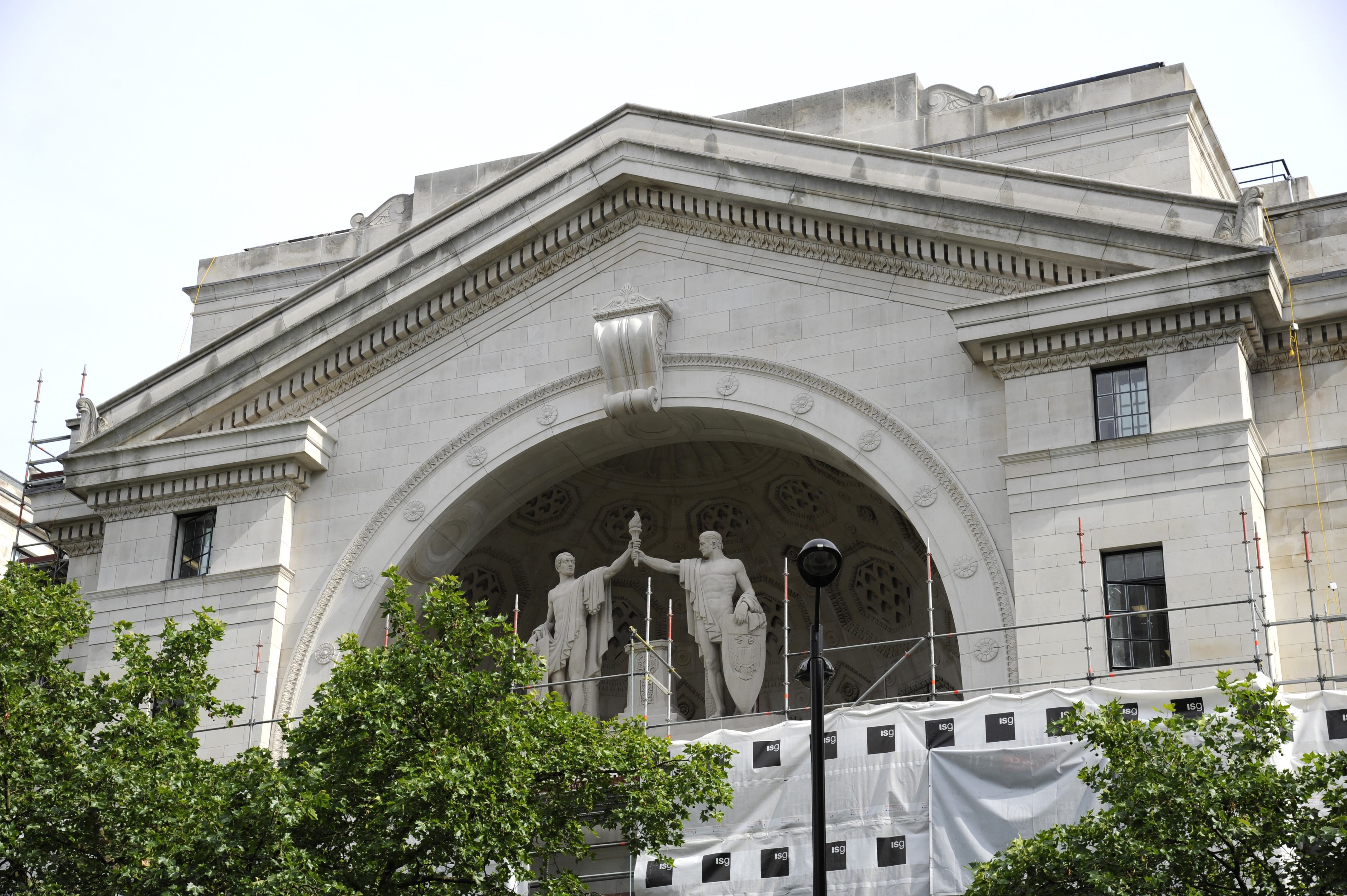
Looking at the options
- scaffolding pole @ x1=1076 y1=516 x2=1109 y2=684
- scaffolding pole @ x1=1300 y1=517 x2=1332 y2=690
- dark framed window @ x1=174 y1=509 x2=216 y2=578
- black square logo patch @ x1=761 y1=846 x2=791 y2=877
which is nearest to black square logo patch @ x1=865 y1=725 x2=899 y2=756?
black square logo patch @ x1=761 y1=846 x2=791 y2=877

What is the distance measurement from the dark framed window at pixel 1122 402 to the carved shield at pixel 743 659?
6.28m

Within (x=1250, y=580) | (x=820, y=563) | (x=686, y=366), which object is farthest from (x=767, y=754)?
(x=820, y=563)

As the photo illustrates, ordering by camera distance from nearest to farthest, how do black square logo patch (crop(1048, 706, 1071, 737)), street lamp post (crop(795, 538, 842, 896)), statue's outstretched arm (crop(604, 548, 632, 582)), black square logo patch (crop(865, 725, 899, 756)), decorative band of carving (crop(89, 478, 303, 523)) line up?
street lamp post (crop(795, 538, 842, 896))
black square logo patch (crop(1048, 706, 1071, 737))
black square logo patch (crop(865, 725, 899, 756))
statue's outstretched arm (crop(604, 548, 632, 582))
decorative band of carving (crop(89, 478, 303, 523))

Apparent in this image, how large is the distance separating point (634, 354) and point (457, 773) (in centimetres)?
998

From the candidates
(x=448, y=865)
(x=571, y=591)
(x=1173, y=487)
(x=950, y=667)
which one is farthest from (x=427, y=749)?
(x=950, y=667)

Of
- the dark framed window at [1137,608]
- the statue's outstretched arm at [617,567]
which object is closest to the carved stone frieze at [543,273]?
the statue's outstretched arm at [617,567]

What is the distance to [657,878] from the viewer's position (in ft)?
83.1

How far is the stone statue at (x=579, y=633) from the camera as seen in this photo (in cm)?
2992

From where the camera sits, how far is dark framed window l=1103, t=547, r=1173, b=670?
25297 mm

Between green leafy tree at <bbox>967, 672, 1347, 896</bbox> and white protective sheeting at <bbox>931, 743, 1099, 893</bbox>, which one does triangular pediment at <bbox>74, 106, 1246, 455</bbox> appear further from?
green leafy tree at <bbox>967, 672, 1347, 896</bbox>

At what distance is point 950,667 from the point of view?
32.9 m

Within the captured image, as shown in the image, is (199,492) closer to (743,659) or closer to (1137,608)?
(743,659)

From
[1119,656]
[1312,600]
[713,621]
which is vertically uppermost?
[713,621]

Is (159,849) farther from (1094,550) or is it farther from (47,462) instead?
(47,462)
